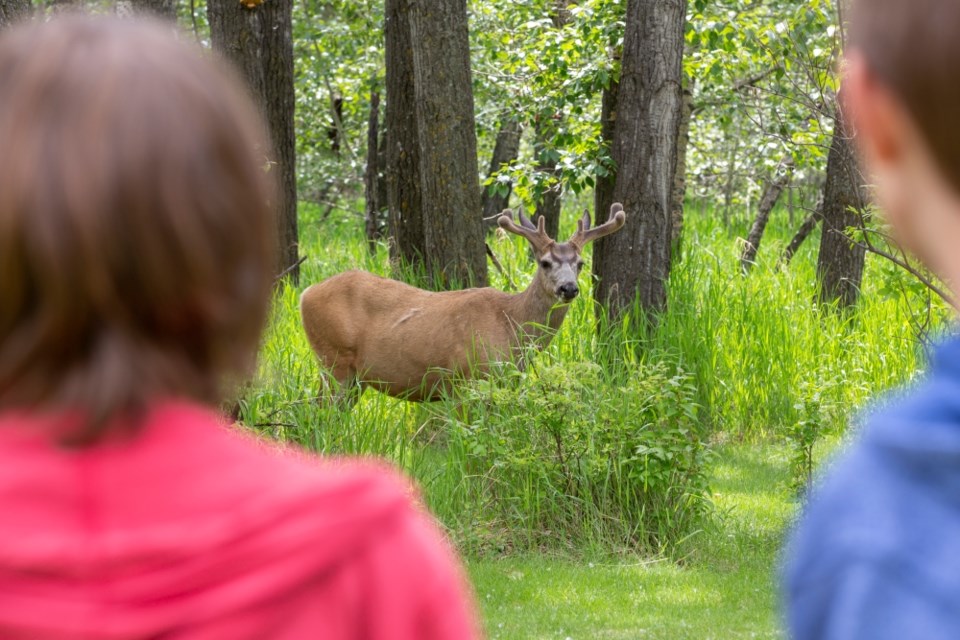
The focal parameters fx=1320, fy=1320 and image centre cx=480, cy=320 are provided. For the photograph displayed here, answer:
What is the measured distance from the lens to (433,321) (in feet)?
31.0

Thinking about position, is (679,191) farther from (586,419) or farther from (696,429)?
(586,419)

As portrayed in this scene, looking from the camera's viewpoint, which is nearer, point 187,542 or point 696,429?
point 187,542

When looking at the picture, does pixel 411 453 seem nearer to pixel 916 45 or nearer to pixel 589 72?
pixel 589 72

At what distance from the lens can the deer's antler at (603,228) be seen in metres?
8.81

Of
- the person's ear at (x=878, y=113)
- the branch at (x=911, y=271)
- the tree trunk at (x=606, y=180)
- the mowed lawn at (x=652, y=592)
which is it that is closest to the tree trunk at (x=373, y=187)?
the tree trunk at (x=606, y=180)

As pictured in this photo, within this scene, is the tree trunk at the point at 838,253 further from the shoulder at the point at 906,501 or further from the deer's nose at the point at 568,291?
the shoulder at the point at 906,501

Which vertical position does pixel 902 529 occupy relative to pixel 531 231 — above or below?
above

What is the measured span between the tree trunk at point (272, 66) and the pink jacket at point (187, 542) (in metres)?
9.04

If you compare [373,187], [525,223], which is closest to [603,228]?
[525,223]

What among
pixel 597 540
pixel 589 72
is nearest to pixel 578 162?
pixel 589 72

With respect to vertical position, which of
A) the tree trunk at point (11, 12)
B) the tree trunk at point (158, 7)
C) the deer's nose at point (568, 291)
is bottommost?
the deer's nose at point (568, 291)

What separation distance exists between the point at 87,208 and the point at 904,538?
749 mm

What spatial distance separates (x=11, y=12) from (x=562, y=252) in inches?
193

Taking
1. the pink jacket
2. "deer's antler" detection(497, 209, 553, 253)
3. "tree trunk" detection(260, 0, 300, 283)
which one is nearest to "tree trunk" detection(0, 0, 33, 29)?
the pink jacket
